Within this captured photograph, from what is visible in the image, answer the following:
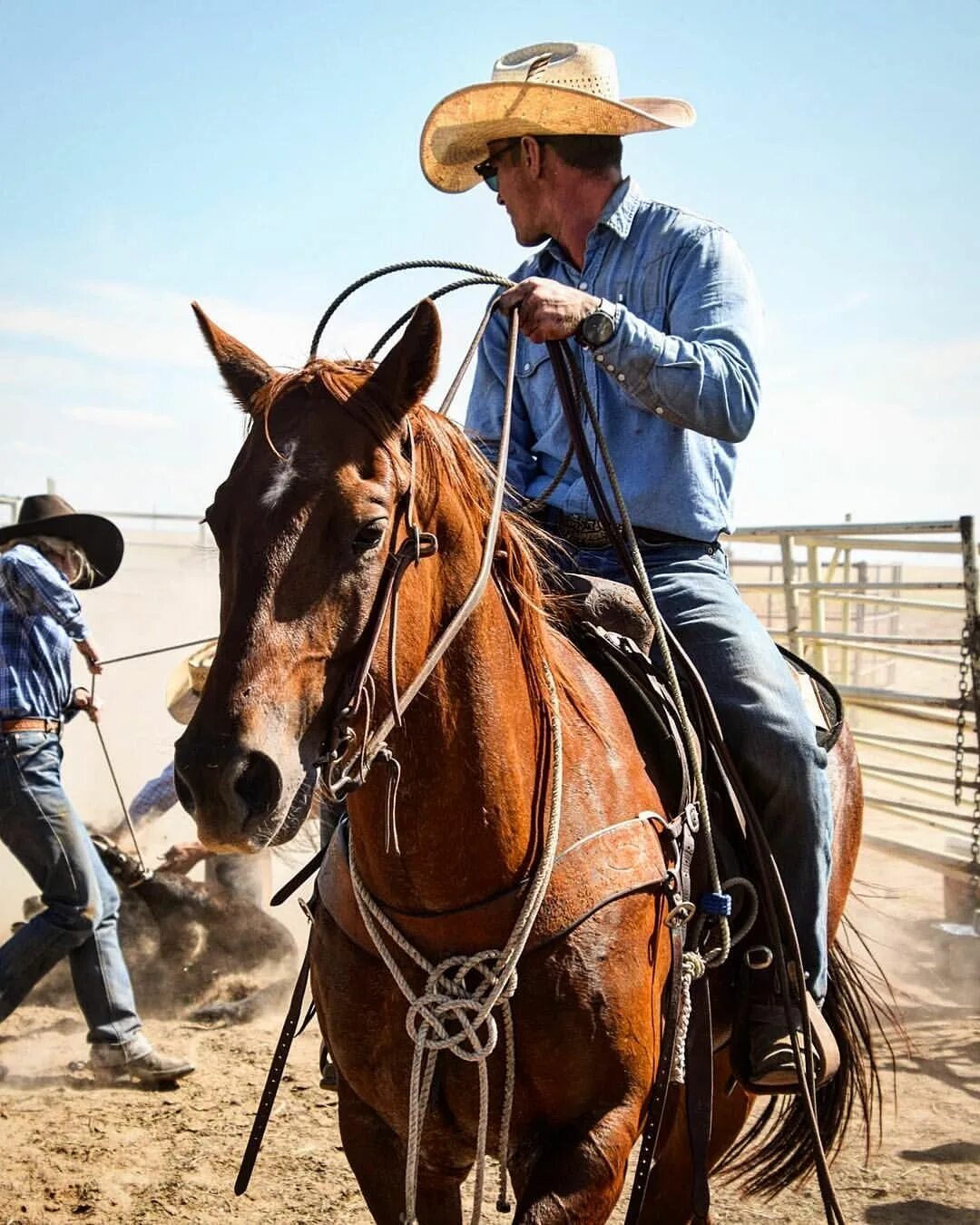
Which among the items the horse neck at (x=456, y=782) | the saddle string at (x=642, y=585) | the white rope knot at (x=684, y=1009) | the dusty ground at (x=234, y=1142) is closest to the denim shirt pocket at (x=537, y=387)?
the saddle string at (x=642, y=585)

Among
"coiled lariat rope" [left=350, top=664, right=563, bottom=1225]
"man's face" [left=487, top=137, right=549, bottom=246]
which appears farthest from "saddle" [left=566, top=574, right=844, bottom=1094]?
"man's face" [left=487, top=137, right=549, bottom=246]

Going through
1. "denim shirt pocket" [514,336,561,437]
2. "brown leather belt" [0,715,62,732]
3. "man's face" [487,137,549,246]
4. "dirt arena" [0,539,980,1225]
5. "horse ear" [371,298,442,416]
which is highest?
"man's face" [487,137,549,246]

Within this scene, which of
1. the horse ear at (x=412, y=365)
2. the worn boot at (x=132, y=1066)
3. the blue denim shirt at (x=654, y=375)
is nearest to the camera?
the horse ear at (x=412, y=365)

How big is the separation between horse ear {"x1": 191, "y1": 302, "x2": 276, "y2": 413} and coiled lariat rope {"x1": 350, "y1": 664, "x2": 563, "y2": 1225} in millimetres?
995

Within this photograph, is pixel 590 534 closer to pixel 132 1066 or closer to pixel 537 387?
pixel 537 387

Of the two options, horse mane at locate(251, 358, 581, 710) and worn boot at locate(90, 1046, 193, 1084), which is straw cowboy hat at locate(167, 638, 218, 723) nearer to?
worn boot at locate(90, 1046, 193, 1084)

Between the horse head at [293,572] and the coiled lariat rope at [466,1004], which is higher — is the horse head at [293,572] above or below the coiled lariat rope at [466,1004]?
above

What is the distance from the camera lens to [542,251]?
3.45 metres

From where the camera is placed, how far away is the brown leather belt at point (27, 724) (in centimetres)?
551

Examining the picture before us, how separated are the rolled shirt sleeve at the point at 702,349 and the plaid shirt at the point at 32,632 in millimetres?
3738

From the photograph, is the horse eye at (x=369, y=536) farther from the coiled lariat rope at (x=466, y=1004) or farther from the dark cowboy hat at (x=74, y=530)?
the dark cowboy hat at (x=74, y=530)

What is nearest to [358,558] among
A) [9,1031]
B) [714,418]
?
[714,418]

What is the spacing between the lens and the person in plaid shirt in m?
5.44

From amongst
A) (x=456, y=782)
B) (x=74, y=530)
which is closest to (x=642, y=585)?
(x=456, y=782)
